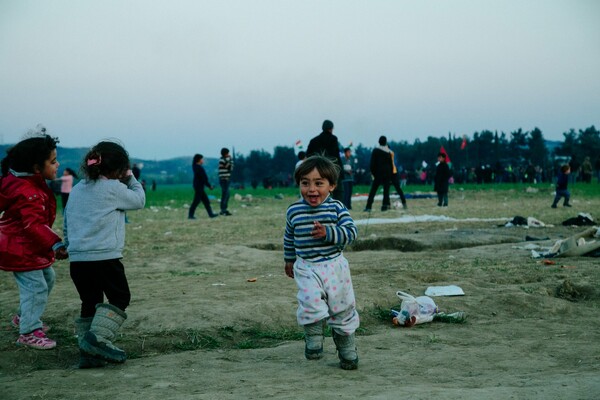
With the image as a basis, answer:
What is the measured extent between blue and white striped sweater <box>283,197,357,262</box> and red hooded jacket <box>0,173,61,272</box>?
1890 mm

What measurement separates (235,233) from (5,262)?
9.65 metres

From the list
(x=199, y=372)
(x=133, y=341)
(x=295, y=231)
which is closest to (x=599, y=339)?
(x=295, y=231)

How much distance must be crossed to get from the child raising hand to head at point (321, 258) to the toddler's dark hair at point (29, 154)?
2.07 metres

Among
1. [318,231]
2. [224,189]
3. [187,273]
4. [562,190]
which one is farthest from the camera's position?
[562,190]

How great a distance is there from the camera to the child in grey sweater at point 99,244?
180 inches

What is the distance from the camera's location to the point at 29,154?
5145 mm

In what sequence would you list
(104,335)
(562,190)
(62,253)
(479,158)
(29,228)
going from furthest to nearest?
1. (479,158)
2. (562,190)
3. (29,228)
4. (62,253)
5. (104,335)

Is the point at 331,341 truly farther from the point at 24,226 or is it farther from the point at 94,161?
the point at 24,226

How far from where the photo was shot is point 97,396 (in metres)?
3.75

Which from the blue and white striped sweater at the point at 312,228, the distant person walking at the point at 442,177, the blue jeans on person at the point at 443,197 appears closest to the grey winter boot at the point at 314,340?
the blue and white striped sweater at the point at 312,228

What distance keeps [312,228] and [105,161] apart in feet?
4.97

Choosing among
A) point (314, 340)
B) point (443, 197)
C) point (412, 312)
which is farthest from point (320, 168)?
point (443, 197)

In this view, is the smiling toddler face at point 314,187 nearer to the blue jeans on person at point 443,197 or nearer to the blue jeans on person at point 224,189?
the blue jeans on person at point 224,189

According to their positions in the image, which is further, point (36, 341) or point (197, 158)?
point (197, 158)
